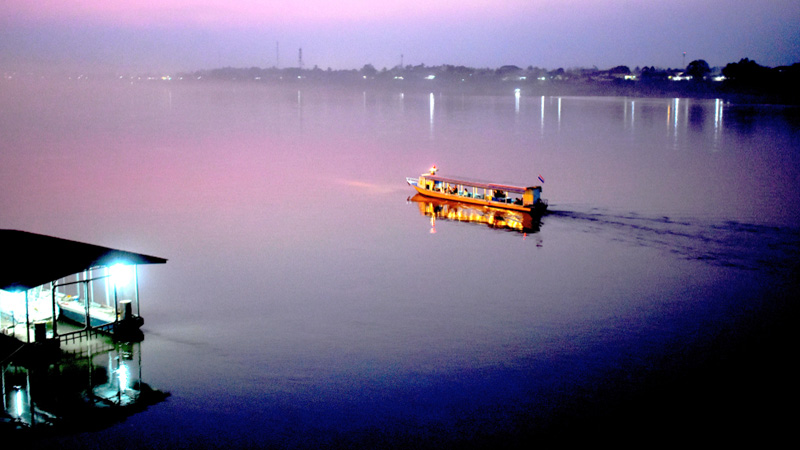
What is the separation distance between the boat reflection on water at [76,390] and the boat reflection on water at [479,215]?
20.2 m

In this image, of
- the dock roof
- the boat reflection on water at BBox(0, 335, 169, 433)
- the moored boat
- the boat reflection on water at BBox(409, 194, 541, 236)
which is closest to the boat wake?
the moored boat

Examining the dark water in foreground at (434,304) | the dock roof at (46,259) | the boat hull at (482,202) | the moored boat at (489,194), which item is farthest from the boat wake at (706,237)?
the dock roof at (46,259)

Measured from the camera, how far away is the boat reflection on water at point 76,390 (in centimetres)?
1252

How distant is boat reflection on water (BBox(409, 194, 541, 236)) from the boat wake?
1.76 meters

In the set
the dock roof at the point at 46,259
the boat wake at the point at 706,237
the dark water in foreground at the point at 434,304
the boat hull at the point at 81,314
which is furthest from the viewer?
the boat wake at the point at 706,237

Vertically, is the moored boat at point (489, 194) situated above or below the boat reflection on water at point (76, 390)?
above

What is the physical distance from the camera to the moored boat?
35.4 meters

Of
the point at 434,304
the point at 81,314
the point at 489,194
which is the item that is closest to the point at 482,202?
the point at 489,194

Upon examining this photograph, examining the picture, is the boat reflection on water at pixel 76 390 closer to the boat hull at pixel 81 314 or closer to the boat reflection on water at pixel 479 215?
the boat hull at pixel 81 314

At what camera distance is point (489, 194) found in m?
38.8

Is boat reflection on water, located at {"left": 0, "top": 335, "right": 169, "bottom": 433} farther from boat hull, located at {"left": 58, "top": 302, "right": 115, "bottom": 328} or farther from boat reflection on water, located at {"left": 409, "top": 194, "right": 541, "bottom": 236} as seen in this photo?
boat reflection on water, located at {"left": 409, "top": 194, "right": 541, "bottom": 236}

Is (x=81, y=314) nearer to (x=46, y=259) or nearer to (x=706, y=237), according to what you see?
(x=46, y=259)

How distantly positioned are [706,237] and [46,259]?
27208 mm

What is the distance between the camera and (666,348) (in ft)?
58.3
